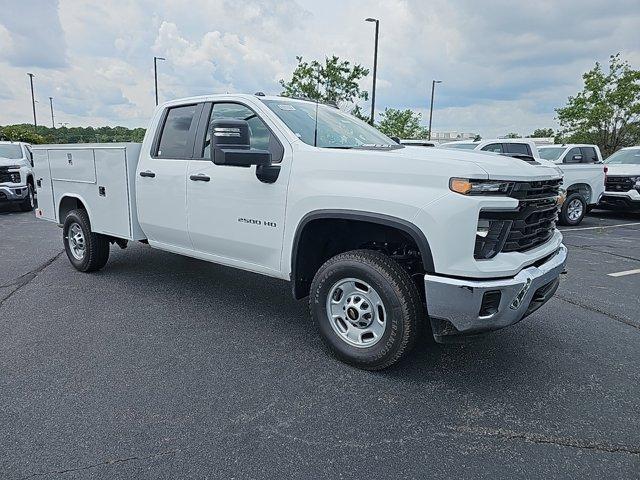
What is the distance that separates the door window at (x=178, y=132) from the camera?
4418 mm

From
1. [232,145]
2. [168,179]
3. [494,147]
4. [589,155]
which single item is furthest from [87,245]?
[589,155]

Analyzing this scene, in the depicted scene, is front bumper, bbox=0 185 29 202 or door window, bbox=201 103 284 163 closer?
door window, bbox=201 103 284 163

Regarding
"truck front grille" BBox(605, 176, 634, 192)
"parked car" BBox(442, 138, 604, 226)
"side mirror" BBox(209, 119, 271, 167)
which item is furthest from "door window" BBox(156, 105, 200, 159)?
"truck front grille" BBox(605, 176, 634, 192)

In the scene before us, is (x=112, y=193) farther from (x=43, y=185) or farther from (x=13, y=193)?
(x=13, y=193)

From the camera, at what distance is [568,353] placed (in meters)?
3.74

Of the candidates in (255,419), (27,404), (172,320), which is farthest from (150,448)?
(172,320)

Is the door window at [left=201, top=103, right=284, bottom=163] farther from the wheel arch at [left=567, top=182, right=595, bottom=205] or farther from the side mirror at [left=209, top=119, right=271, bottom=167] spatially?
the wheel arch at [left=567, top=182, right=595, bottom=205]

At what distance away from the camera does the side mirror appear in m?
3.28

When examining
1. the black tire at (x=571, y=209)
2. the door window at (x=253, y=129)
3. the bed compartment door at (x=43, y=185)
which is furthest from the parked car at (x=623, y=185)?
the bed compartment door at (x=43, y=185)

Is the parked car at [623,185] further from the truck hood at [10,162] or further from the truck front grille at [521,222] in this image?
the truck hood at [10,162]

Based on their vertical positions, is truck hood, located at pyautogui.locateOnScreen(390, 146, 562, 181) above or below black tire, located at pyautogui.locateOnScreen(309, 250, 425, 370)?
above

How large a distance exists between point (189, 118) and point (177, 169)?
538 mm

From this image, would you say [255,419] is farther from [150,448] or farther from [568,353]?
[568,353]

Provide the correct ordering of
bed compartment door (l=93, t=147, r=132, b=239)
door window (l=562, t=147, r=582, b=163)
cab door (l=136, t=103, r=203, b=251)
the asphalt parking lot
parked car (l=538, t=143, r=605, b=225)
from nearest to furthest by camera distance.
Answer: the asphalt parking lot < cab door (l=136, t=103, r=203, b=251) < bed compartment door (l=93, t=147, r=132, b=239) < parked car (l=538, t=143, r=605, b=225) < door window (l=562, t=147, r=582, b=163)
